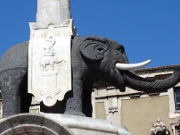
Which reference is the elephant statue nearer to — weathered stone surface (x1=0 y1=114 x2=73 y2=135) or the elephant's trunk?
the elephant's trunk

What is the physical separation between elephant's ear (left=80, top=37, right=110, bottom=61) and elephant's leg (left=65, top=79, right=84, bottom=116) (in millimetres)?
546

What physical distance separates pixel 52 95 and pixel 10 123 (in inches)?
44.1

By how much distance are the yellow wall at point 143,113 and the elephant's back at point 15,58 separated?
1826cm

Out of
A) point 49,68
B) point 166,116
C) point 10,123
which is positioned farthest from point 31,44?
point 166,116

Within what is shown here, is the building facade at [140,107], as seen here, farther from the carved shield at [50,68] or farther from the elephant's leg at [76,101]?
the elephant's leg at [76,101]

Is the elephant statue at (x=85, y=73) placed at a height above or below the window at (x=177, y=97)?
below

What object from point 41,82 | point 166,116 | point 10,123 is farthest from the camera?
point 166,116

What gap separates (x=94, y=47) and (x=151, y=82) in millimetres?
1266

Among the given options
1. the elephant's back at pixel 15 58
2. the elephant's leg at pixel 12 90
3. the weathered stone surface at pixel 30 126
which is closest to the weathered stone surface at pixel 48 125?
the weathered stone surface at pixel 30 126

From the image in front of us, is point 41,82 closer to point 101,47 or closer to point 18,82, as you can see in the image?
point 18,82

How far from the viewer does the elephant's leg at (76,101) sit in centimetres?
1370

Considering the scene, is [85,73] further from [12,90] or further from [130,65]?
[12,90]

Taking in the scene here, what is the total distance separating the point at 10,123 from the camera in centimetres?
1307

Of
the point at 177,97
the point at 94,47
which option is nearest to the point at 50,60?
the point at 94,47
